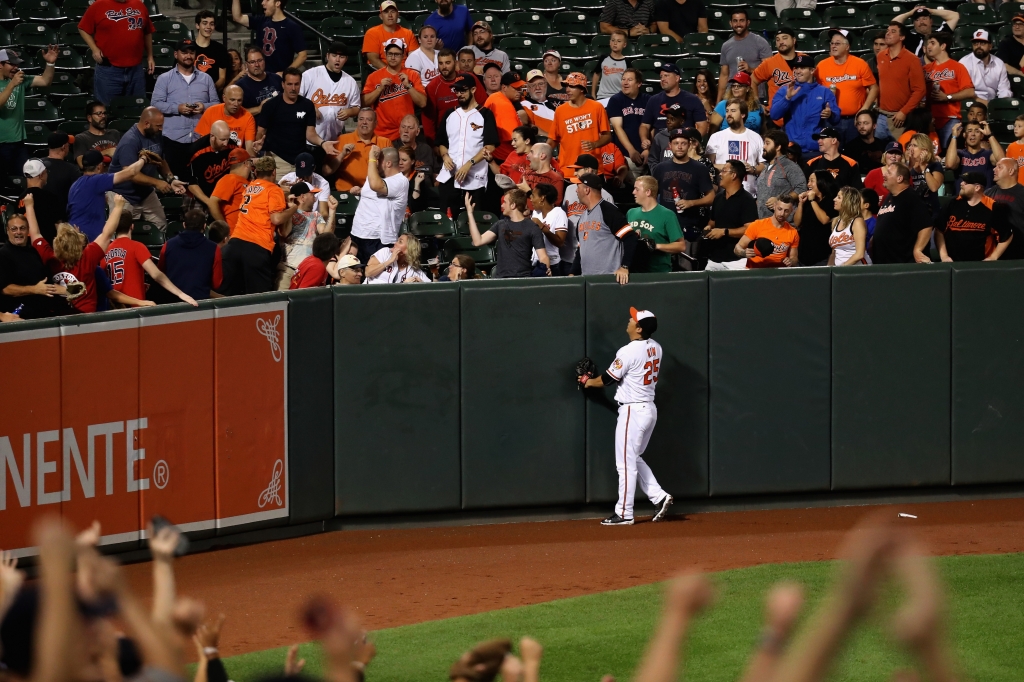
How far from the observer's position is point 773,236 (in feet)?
41.9

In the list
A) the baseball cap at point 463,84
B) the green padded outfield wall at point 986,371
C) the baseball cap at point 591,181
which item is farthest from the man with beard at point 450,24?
the green padded outfield wall at point 986,371

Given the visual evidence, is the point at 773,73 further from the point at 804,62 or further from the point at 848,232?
the point at 848,232

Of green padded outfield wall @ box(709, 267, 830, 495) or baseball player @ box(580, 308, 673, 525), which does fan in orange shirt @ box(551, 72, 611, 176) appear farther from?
baseball player @ box(580, 308, 673, 525)

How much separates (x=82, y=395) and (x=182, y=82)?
5.59 metres

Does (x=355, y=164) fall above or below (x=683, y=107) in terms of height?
below

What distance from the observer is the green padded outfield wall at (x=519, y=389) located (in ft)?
39.4

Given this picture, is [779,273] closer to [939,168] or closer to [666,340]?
[666,340]

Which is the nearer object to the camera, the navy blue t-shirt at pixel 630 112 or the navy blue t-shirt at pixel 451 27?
the navy blue t-shirt at pixel 630 112

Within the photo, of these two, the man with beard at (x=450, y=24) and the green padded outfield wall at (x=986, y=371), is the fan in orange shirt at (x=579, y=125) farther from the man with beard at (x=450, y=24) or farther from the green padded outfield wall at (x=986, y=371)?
the green padded outfield wall at (x=986, y=371)

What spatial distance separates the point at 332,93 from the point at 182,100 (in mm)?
1740

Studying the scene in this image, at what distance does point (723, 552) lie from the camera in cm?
1118

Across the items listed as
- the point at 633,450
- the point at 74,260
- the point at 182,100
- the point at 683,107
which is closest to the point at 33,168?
the point at 74,260

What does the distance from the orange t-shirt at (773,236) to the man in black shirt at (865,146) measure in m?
3.16

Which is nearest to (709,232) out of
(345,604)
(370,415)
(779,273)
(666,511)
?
(779,273)
